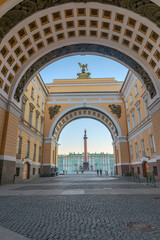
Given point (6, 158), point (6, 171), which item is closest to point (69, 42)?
point (6, 158)

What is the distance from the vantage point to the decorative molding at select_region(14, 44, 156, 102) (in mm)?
15961

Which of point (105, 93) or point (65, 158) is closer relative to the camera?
point (105, 93)

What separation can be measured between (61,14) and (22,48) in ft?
14.7

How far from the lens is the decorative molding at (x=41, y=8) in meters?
11.0

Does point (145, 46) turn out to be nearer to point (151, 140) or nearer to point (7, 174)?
point (151, 140)

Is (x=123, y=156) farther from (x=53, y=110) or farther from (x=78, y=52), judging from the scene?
(x=78, y=52)

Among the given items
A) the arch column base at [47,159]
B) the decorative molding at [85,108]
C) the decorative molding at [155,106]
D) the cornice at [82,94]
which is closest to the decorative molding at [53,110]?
the decorative molding at [85,108]

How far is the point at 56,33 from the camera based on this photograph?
1441cm

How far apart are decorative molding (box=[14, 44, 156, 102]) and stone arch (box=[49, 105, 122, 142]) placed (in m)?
15.6

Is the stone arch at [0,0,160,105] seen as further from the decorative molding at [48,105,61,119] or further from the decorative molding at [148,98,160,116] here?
the decorative molding at [48,105,61,119]

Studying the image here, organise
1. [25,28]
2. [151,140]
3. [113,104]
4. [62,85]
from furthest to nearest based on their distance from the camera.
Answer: [62,85], [113,104], [151,140], [25,28]

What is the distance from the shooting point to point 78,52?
17.2 m

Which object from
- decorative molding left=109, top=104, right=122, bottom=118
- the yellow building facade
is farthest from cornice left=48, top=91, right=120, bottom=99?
the yellow building facade

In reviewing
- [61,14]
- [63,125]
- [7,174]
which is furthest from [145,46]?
[63,125]
